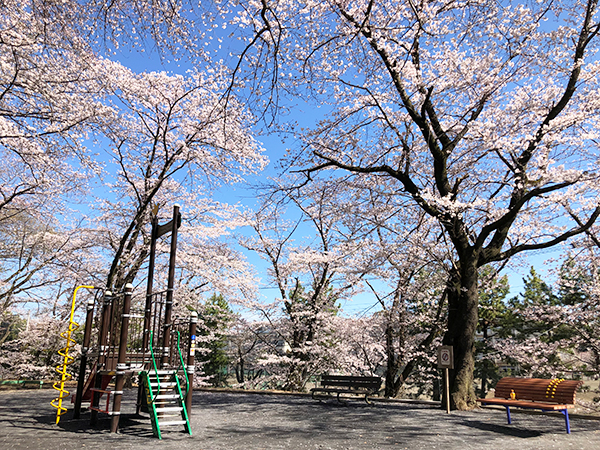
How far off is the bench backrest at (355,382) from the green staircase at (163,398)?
12.3 feet

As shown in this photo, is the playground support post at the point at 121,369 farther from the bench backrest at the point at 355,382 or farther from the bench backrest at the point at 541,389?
the bench backrest at the point at 541,389

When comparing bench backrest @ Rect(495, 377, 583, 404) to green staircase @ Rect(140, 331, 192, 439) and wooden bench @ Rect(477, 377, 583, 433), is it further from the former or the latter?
green staircase @ Rect(140, 331, 192, 439)

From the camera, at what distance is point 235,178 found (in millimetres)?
14484

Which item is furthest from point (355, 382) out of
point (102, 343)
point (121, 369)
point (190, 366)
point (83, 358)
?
point (83, 358)

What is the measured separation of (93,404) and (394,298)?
10059 mm

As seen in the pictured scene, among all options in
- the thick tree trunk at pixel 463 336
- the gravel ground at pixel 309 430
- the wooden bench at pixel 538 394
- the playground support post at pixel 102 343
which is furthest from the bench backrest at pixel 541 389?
the playground support post at pixel 102 343

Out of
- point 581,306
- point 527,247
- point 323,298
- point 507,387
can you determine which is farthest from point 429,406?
point 323,298

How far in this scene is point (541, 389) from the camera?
6746 mm

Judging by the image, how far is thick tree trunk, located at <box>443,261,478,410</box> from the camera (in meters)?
8.93

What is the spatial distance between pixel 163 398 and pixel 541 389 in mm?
5941

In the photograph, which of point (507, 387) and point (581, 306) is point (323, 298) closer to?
point (581, 306)

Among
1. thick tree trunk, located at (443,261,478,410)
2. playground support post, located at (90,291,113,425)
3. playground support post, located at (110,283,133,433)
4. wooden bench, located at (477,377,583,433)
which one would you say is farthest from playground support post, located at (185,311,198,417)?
thick tree trunk, located at (443,261,478,410)

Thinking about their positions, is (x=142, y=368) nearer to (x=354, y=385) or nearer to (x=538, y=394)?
(x=354, y=385)

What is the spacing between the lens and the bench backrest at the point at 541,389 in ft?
21.1
